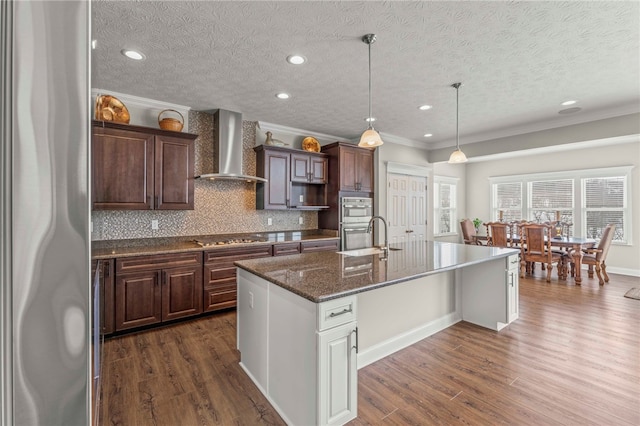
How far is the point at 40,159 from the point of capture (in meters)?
0.50

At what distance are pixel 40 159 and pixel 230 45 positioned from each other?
2367 mm

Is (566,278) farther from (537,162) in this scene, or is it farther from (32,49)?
(32,49)

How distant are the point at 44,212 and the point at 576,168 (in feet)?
27.0

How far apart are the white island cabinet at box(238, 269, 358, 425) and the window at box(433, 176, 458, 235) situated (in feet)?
19.9

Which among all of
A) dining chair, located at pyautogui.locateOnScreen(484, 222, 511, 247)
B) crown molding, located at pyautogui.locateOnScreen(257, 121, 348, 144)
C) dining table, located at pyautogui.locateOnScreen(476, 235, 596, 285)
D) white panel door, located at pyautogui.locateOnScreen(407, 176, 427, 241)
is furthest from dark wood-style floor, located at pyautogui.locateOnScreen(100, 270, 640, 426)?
crown molding, located at pyautogui.locateOnScreen(257, 121, 348, 144)

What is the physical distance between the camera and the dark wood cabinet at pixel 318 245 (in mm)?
4348

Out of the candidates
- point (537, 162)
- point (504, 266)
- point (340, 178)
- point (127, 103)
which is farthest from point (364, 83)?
point (537, 162)

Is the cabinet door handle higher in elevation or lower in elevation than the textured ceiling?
lower

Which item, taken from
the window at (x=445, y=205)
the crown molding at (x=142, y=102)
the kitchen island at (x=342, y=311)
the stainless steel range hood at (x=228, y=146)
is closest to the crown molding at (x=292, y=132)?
the stainless steel range hood at (x=228, y=146)

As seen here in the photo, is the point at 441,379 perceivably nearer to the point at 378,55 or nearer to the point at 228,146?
the point at 378,55

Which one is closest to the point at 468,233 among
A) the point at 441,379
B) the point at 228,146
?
the point at 441,379

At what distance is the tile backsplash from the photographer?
140 inches

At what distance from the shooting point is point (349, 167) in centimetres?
503

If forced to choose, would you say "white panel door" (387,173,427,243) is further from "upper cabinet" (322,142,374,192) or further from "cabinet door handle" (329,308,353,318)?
"cabinet door handle" (329,308,353,318)
